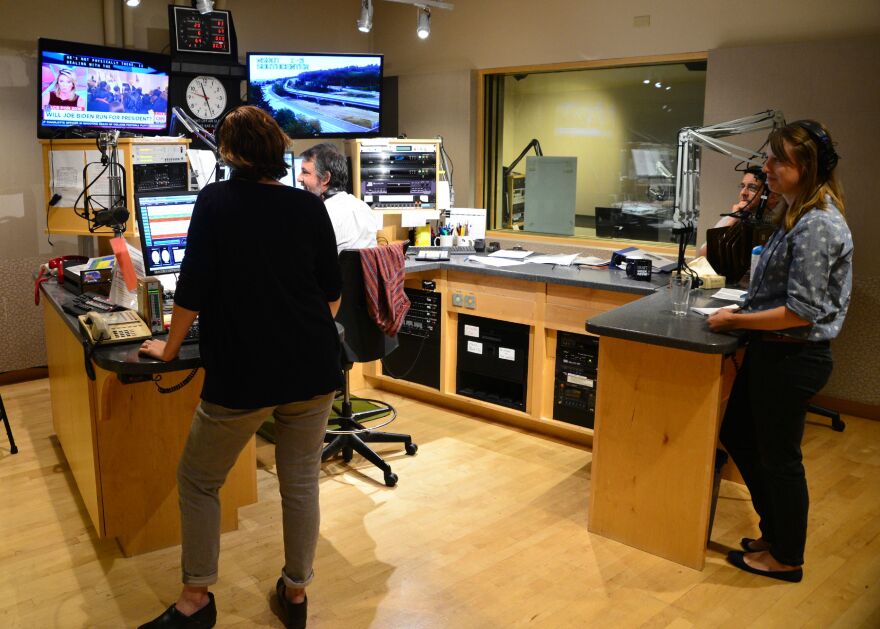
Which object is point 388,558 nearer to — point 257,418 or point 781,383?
point 257,418

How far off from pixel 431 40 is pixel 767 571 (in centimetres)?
457

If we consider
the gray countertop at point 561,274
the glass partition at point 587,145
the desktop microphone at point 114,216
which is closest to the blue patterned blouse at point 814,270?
the gray countertop at point 561,274

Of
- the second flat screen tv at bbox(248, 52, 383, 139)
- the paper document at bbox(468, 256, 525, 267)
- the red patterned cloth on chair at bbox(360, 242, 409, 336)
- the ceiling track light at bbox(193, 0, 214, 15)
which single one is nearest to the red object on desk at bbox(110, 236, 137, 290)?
the red patterned cloth on chair at bbox(360, 242, 409, 336)

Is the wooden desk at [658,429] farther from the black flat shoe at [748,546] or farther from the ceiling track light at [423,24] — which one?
the ceiling track light at [423,24]

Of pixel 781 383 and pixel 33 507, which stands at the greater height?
pixel 781 383

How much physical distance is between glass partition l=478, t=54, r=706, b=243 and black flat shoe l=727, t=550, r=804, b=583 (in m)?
2.78

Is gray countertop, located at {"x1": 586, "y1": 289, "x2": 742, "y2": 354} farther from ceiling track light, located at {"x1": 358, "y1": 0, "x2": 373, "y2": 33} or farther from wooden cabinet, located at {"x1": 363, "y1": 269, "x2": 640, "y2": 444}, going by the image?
ceiling track light, located at {"x1": 358, "y1": 0, "x2": 373, "y2": 33}

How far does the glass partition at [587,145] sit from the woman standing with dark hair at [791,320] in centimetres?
266

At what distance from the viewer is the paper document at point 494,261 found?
439 cm

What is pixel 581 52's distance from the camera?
17.2 feet

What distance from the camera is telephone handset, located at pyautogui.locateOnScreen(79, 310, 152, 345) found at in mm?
2561

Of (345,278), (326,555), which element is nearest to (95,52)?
(345,278)

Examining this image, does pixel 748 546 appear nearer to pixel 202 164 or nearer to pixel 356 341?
pixel 356 341

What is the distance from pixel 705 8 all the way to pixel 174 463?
385 cm
